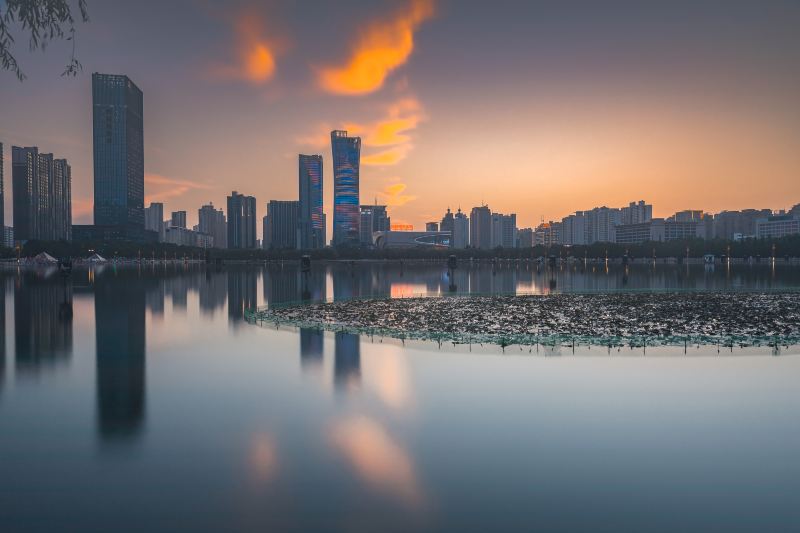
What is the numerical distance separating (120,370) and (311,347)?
897cm

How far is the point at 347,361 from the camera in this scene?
24.6 meters

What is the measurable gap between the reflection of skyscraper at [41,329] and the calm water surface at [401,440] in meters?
0.50

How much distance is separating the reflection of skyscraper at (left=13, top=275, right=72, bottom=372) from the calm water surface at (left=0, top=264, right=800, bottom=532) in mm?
501

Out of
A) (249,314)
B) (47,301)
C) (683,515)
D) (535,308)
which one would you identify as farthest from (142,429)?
(47,301)

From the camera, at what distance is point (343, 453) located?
1384 cm

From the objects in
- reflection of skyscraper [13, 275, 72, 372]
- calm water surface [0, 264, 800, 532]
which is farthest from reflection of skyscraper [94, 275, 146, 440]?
reflection of skyscraper [13, 275, 72, 372]

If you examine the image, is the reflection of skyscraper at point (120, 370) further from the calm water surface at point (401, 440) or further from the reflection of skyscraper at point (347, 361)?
the reflection of skyscraper at point (347, 361)

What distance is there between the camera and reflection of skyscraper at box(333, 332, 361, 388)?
2122 centimetres

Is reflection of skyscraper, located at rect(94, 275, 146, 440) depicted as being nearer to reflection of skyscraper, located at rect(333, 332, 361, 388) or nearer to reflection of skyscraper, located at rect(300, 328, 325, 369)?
reflection of skyscraper, located at rect(300, 328, 325, 369)

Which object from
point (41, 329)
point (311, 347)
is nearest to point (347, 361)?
point (311, 347)

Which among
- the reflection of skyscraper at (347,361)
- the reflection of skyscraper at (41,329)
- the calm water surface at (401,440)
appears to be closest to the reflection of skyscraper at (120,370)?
the calm water surface at (401,440)

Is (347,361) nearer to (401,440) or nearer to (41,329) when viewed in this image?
(401,440)

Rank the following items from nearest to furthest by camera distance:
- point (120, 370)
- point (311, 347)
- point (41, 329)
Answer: point (120, 370) → point (311, 347) → point (41, 329)

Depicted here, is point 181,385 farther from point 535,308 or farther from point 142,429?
point 535,308
